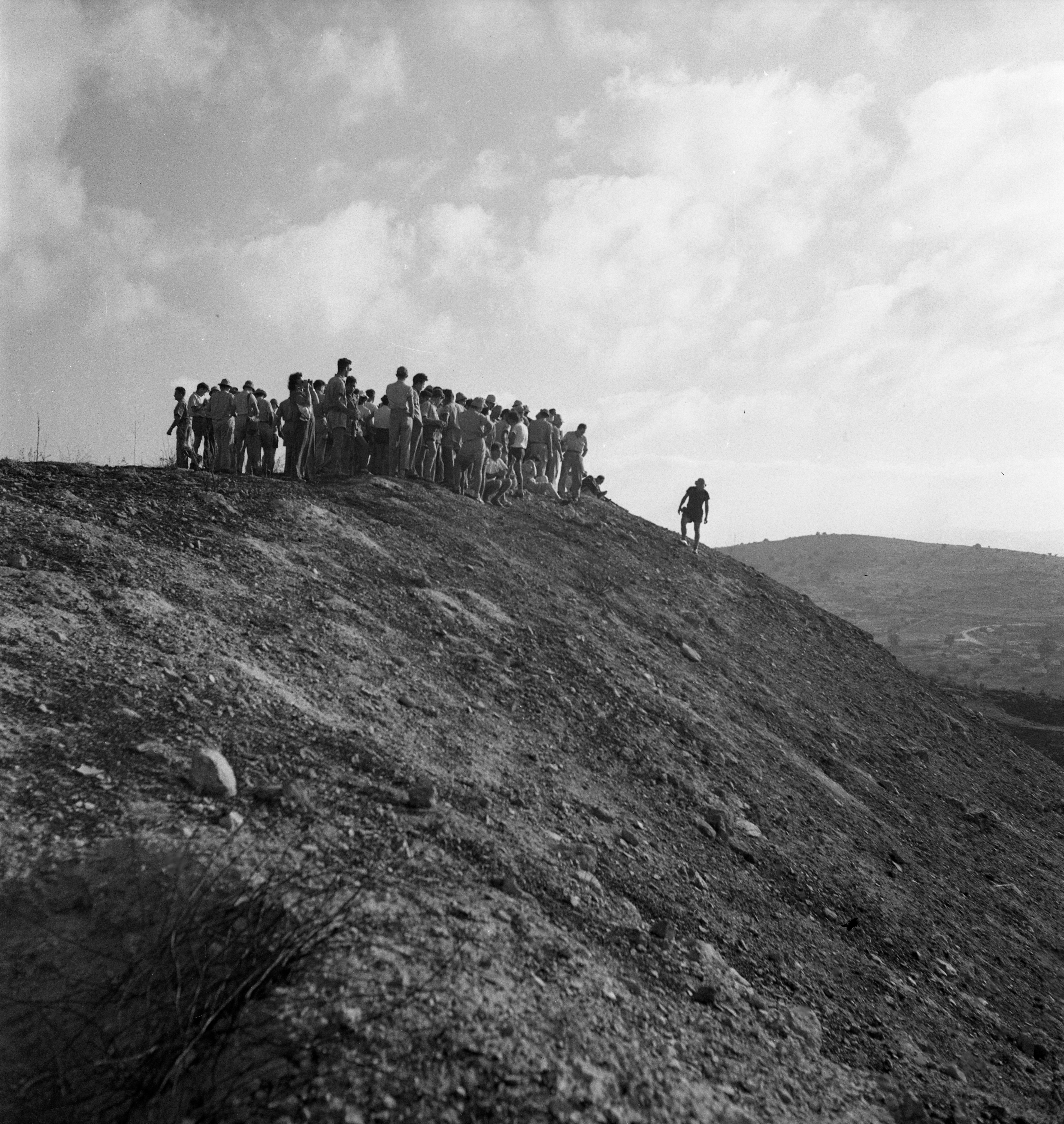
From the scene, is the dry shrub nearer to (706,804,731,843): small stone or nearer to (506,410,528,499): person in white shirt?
(706,804,731,843): small stone

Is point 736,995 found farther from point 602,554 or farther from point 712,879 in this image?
point 602,554

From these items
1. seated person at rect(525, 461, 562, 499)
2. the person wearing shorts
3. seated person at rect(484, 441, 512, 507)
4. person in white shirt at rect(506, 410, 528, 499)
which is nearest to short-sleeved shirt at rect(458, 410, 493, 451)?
the person wearing shorts

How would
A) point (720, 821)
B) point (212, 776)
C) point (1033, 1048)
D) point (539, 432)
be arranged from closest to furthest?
point (212, 776), point (1033, 1048), point (720, 821), point (539, 432)

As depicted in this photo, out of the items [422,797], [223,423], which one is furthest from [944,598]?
[422,797]

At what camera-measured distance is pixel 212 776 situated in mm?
4395

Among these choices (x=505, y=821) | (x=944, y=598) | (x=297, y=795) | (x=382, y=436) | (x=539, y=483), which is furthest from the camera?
(x=944, y=598)

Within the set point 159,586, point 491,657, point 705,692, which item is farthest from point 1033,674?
point 159,586

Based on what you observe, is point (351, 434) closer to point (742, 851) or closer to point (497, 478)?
point (497, 478)

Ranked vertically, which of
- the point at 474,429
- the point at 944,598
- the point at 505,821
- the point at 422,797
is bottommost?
the point at 505,821

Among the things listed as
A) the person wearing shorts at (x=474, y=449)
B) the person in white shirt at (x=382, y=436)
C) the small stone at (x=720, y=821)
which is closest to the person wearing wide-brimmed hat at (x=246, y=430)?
the person in white shirt at (x=382, y=436)

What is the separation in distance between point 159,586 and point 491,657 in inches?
118

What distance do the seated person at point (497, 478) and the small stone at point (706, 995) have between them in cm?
995

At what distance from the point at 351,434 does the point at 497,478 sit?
2757 mm

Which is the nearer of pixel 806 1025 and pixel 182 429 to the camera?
pixel 806 1025
